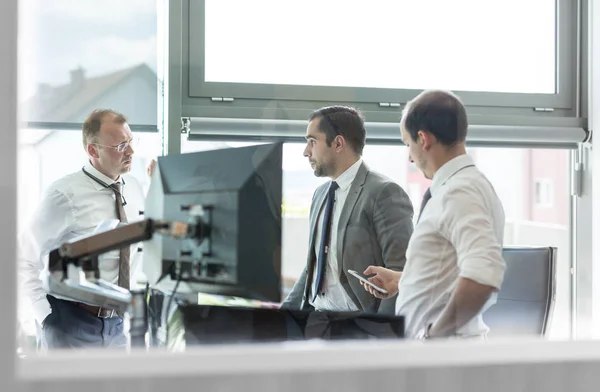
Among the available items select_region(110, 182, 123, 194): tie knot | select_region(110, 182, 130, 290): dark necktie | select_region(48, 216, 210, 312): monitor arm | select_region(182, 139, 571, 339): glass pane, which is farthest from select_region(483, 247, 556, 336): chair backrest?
select_region(110, 182, 123, 194): tie knot

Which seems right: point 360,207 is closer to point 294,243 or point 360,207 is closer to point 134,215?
point 294,243

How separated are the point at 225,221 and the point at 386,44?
111cm

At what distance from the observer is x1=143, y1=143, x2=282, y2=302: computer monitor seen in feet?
4.57

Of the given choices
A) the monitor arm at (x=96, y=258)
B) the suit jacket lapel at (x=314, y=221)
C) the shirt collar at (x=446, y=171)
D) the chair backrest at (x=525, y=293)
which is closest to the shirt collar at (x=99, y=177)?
the monitor arm at (x=96, y=258)

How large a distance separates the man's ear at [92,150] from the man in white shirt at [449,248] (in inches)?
32.9

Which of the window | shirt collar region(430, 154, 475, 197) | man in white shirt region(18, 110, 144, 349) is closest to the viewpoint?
man in white shirt region(18, 110, 144, 349)

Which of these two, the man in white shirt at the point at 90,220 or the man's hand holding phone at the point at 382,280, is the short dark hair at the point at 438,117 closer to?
the man's hand holding phone at the point at 382,280

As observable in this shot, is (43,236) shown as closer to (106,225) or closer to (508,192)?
(106,225)

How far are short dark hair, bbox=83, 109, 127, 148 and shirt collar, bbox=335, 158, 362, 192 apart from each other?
644 millimetres

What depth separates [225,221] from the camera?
1.39 meters

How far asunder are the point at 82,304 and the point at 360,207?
79 centimetres

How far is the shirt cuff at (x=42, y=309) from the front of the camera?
151cm

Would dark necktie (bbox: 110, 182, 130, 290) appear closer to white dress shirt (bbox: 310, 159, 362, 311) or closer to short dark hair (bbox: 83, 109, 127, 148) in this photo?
short dark hair (bbox: 83, 109, 127, 148)

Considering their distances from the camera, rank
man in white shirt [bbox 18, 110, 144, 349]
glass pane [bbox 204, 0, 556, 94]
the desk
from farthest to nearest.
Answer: glass pane [bbox 204, 0, 556, 94] → man in white shirt [bbox 18, 110, 144, 349] → the desk
